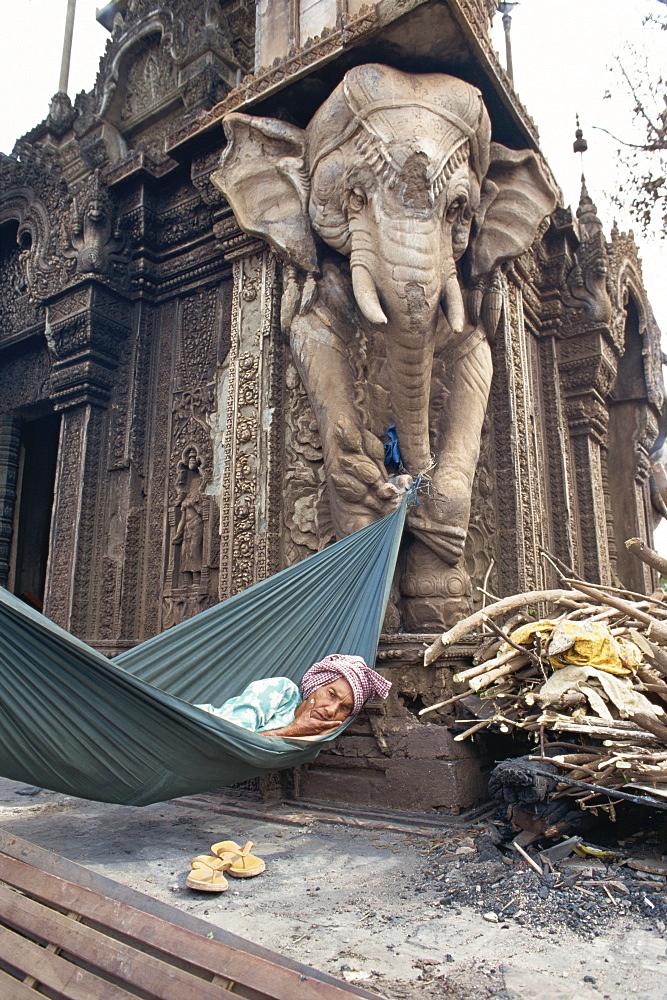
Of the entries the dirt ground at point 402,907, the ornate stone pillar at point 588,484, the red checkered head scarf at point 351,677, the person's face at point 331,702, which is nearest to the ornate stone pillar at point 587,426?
the ornate stone pillar at point 588,484

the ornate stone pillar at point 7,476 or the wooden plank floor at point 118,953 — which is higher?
the ornate stone pillar at point 7,476

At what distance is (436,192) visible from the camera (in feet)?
13.1

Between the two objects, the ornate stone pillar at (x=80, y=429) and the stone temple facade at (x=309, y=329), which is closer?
the stone temple facade at (x=309, y=329)

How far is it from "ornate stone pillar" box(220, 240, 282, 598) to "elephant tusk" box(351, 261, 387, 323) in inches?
43.3

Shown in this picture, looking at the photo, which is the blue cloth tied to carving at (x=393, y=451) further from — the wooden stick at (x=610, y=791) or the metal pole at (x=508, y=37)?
the metal pole at (x=508, y=37)

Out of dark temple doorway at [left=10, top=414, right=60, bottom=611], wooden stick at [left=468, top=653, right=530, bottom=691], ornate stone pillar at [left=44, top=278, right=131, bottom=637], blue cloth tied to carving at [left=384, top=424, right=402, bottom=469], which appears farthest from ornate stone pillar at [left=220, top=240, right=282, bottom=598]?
dark temple doorway at [left=10, top=414, right=60, bottom=611]

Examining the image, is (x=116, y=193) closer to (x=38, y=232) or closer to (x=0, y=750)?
(x=38, y=232)

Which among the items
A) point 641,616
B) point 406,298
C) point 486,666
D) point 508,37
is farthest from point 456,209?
point 508,37

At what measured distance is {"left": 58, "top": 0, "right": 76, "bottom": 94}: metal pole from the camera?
8.62m

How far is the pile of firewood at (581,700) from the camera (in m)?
2.57

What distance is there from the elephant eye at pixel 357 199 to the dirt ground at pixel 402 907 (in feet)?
11.1

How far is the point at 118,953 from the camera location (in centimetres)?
151

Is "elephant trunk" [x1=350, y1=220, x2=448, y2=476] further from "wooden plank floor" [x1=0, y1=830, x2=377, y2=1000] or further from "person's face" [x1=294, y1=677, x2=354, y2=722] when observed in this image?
"wooden plank floor" [x1=0, y1=830, x2=377, y2=1000]

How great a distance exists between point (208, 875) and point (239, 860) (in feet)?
0.66
